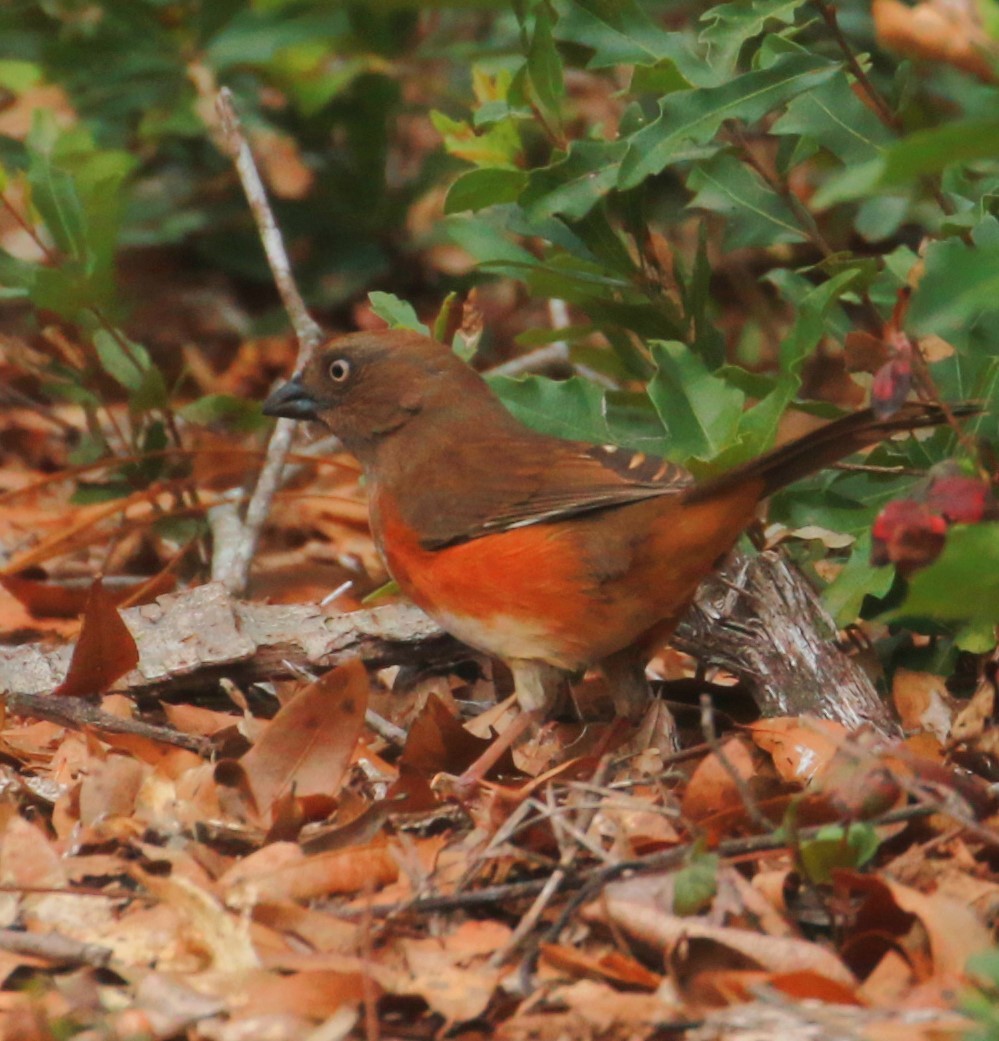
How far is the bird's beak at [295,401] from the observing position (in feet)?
15.0

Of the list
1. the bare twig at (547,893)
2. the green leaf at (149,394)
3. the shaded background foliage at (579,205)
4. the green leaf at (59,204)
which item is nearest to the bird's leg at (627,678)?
the shaded background foliage at (579,205)

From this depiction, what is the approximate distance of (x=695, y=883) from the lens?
8.49ft

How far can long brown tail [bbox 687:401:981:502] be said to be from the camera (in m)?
3.13

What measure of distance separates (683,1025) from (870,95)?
2340 millimetres

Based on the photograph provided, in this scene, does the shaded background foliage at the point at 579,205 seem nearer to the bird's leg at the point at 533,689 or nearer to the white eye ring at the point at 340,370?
the white eye ring at the point at 340,370

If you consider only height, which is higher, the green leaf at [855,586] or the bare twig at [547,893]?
the bare twig at [547,893]

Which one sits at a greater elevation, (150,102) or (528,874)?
(150,102)

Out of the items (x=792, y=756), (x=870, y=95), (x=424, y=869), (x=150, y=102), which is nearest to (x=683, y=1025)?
(x=424, y=869)

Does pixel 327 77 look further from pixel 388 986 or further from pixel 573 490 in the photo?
pixel 388 986

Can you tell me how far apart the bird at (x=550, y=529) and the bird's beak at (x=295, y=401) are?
0.94 feet

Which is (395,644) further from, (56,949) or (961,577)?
(961,577)

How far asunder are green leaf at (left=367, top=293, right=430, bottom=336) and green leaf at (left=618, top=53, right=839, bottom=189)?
92cm

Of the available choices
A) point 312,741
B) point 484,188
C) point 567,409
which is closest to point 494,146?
point 484,188

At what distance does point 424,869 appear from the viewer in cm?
303
